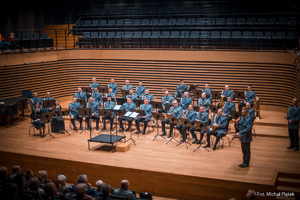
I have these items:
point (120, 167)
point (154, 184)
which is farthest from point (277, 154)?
point (120, 167)

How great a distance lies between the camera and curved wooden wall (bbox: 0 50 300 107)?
13.1 meters

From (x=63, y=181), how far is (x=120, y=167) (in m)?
2.73

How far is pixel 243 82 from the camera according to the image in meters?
13.7

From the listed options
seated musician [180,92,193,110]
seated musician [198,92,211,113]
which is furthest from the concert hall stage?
seated musician [198,92,211,113]

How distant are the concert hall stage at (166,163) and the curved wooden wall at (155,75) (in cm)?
269

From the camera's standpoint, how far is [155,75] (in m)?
15.2

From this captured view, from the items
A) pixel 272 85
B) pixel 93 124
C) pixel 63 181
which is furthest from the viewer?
pixel 272 85

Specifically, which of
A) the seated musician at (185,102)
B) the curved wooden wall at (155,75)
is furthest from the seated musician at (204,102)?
the curved wooden wall at (155,75)

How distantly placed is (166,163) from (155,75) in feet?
24.4

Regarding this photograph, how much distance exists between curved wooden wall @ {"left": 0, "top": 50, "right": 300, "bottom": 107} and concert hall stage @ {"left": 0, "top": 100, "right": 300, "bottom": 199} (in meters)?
2.69

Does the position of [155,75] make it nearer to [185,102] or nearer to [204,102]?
[185,102]

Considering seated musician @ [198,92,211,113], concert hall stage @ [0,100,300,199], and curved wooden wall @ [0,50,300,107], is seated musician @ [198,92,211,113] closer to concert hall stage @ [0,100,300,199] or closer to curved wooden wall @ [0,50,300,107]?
concert hall stage @ [0,100,300,199]

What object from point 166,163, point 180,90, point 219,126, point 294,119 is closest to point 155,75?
point 180,90

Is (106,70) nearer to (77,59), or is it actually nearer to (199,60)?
(77,59)
